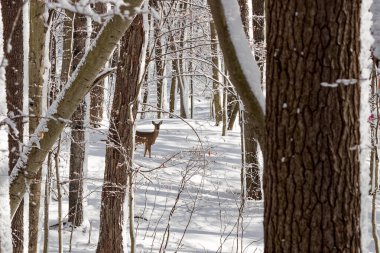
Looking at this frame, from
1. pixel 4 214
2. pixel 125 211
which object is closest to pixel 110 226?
pixel 125 211

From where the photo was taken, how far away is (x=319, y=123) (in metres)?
2.41

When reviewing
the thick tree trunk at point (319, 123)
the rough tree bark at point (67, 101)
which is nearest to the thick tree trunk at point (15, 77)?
the rough tree bark at point (67, 101)

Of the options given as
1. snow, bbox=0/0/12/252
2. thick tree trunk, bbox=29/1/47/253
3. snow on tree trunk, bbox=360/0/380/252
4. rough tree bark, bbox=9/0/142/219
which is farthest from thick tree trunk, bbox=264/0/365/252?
thick tree trunk, bbox=29/1/47/253

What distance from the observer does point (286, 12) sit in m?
2.48

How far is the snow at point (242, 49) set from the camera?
2.80 metres

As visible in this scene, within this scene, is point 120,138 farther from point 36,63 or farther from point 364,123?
A: point 364,123

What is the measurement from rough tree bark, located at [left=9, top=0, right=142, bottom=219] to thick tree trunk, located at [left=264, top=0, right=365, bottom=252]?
1603 millimetres

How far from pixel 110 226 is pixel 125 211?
27 centimetres

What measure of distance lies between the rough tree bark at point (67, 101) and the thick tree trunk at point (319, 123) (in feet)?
5.26

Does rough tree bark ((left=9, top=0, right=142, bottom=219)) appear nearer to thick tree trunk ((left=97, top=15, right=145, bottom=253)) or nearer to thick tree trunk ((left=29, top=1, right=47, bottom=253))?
thick tree trunk ((left=29, top=1, right=47, bottom=253))

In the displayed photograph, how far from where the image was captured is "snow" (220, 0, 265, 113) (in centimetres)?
280

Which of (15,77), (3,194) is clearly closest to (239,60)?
(3,194)

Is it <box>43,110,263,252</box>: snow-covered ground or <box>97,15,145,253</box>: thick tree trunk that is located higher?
<box>97,15,145,253</box>: thick tree trunk

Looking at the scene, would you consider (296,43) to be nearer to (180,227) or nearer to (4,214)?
(4,214)
